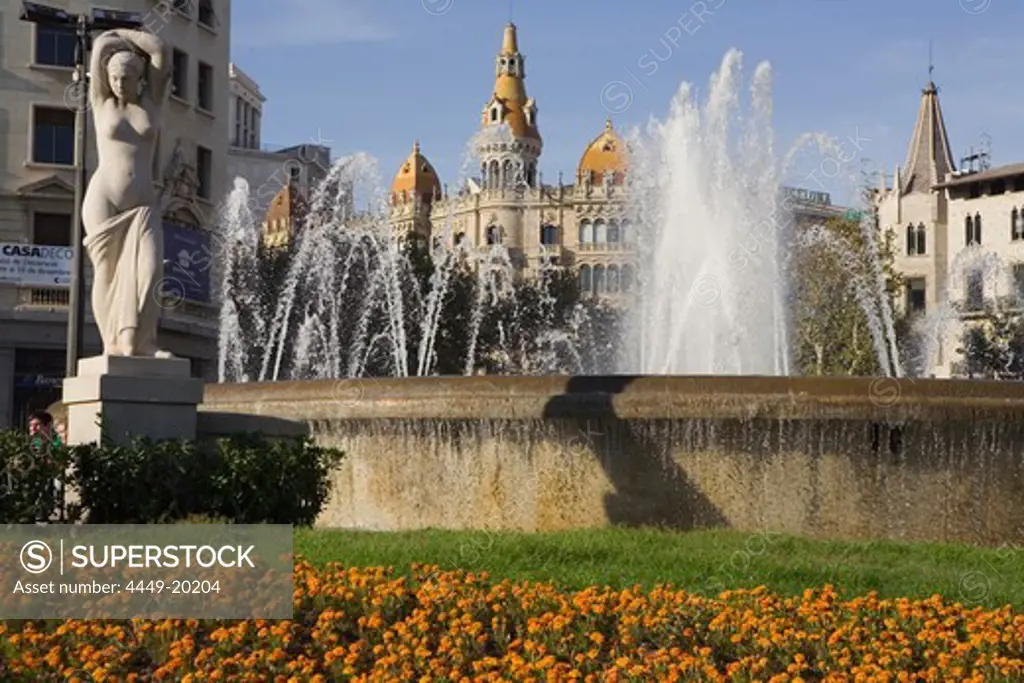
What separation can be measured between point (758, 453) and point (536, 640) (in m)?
5.10

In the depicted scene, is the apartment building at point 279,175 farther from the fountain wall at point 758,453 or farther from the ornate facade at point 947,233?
the fountain wall at point 758,453

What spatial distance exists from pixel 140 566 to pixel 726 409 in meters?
4.97

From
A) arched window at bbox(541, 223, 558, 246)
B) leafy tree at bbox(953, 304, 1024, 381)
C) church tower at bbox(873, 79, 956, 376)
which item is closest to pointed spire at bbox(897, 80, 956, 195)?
church tower at bbox(873, 79, 956, 376)

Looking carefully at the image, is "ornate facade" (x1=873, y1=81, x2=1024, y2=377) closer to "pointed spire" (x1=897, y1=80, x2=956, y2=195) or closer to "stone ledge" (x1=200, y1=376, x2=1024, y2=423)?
"pointed spire" (x1=897, y1=80, x2=956, y2=195)

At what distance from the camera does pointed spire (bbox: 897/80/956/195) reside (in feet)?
257

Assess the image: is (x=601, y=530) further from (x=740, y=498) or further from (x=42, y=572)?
(x=42, y=572)

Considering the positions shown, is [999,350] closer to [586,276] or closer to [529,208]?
[586,276]

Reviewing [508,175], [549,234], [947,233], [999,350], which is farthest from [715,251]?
[508,175]

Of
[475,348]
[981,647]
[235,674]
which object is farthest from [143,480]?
[475,348]

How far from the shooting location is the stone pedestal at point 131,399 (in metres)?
10.7

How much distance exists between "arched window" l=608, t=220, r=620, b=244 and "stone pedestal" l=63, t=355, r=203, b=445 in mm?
96827

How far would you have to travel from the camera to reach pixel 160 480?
10.2 meters

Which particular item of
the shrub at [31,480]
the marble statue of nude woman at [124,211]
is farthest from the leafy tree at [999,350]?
the shrub at [31,480]

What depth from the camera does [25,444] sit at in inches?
397
